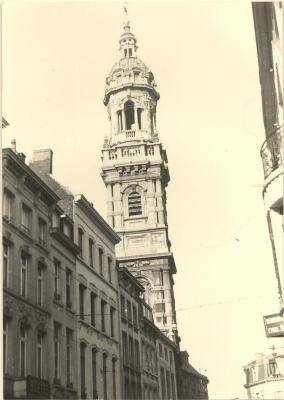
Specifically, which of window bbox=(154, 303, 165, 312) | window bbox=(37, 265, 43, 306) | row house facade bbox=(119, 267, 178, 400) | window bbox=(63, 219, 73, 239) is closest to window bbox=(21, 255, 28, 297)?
window bbox=(37, 265, 43, 306)

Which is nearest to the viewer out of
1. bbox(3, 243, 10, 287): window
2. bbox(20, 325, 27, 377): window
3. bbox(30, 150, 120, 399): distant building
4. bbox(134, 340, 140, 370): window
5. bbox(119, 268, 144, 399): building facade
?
bbox(3, 243, 10, 287): window

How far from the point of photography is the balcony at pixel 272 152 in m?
14.0

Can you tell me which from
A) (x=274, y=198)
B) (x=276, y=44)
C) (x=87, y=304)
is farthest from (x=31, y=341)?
(x=276, y=44)

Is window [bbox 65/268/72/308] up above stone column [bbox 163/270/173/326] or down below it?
below

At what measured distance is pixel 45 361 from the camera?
22.6m

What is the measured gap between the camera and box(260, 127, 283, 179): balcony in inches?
550

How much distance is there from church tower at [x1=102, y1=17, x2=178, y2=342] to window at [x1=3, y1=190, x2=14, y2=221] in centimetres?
2536

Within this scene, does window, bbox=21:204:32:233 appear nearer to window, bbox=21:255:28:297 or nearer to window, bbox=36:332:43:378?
window, bbox=21:255:28:297

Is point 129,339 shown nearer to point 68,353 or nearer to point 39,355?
point 68,353

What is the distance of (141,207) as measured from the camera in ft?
178

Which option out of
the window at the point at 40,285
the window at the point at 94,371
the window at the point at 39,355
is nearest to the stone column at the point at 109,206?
the window at the point at 94,371

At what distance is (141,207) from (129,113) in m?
7.59

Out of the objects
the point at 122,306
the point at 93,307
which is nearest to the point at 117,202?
the point at 122,306

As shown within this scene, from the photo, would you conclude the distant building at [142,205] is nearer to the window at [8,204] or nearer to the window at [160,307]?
the window at [160,307]
